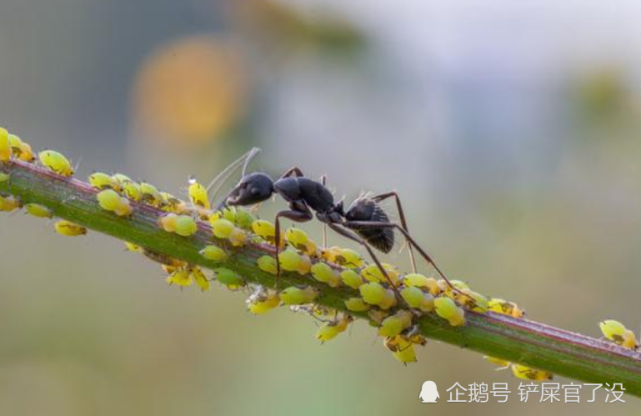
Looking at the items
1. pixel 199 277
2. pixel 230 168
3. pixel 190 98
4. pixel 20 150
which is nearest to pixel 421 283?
pixel 199 277

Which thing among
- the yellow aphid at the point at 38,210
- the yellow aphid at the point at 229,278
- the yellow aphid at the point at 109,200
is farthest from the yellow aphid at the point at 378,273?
the yellow aphid at the point at 38,210

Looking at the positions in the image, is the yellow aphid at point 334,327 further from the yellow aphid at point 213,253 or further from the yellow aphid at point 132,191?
the yellow aphid at point 132,191

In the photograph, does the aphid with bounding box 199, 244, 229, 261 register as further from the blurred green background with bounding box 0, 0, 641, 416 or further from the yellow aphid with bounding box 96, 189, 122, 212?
the blurred green background with bounding box 0, 0, 641, 416

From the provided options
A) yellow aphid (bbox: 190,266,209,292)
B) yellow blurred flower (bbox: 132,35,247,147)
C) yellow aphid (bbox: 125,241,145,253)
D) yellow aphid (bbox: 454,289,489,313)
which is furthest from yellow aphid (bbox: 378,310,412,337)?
yellow blurred flower (bbox: 132,35,247,147)

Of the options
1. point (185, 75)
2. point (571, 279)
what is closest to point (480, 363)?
point (571, 279)

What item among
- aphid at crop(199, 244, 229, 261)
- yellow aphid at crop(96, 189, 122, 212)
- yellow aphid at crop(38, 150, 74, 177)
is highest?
yellow aphid at crop(38, 150, 74, 177)

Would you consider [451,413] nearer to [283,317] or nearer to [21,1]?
[283,317]

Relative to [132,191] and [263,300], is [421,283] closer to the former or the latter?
[263,300]
